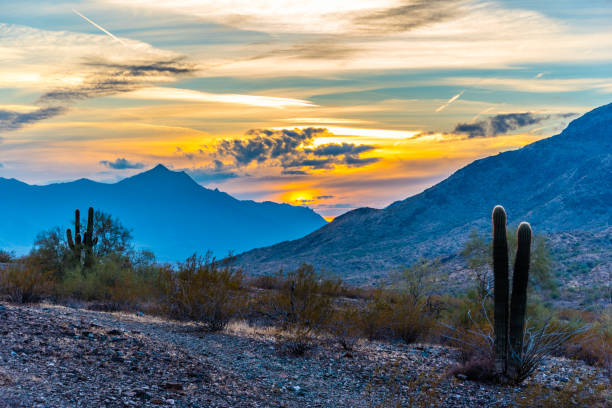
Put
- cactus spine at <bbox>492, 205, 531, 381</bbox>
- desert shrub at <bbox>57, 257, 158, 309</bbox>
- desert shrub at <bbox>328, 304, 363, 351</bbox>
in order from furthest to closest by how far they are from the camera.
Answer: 1. desert shrub at <bbox>57, 257, 158, 309</bbox>
2. desert shrub at <bbox>328, 304, 363, 351</bbox>
3. cactus spine at <bbox>492, 205, 531, 381</bbox>

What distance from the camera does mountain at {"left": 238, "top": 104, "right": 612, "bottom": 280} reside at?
95.4 meters

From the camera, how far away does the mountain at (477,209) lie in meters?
95.4

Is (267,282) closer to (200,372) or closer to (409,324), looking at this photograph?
(409,324)

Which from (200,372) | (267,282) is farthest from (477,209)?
(200,372)

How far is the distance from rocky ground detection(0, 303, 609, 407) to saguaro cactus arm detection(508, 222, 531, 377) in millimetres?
758

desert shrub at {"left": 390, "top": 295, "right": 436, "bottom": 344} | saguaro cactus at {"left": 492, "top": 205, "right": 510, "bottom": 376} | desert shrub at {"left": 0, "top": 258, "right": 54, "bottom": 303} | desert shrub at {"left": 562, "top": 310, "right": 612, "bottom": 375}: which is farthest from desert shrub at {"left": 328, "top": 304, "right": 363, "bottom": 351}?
desert shrub at {"left": 0, "top": 258, "right": 54, "bottom": 303}

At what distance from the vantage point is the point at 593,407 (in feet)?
35.6

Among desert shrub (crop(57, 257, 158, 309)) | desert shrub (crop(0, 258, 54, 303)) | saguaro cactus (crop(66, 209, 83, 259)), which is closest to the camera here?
desert shrub (crop(0, 258, 54, 303))

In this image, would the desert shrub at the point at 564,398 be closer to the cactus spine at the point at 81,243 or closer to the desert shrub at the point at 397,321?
the desert shrub at the point at 397,321

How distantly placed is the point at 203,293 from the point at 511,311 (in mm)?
8806

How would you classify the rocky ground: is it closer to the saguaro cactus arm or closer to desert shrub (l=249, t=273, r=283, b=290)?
the saguaro cactus arm

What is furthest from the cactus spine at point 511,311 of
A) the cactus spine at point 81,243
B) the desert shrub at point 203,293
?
the cactus spine at point 81,243

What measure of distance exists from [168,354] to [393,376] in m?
5.14

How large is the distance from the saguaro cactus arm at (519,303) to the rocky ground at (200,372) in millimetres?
758
